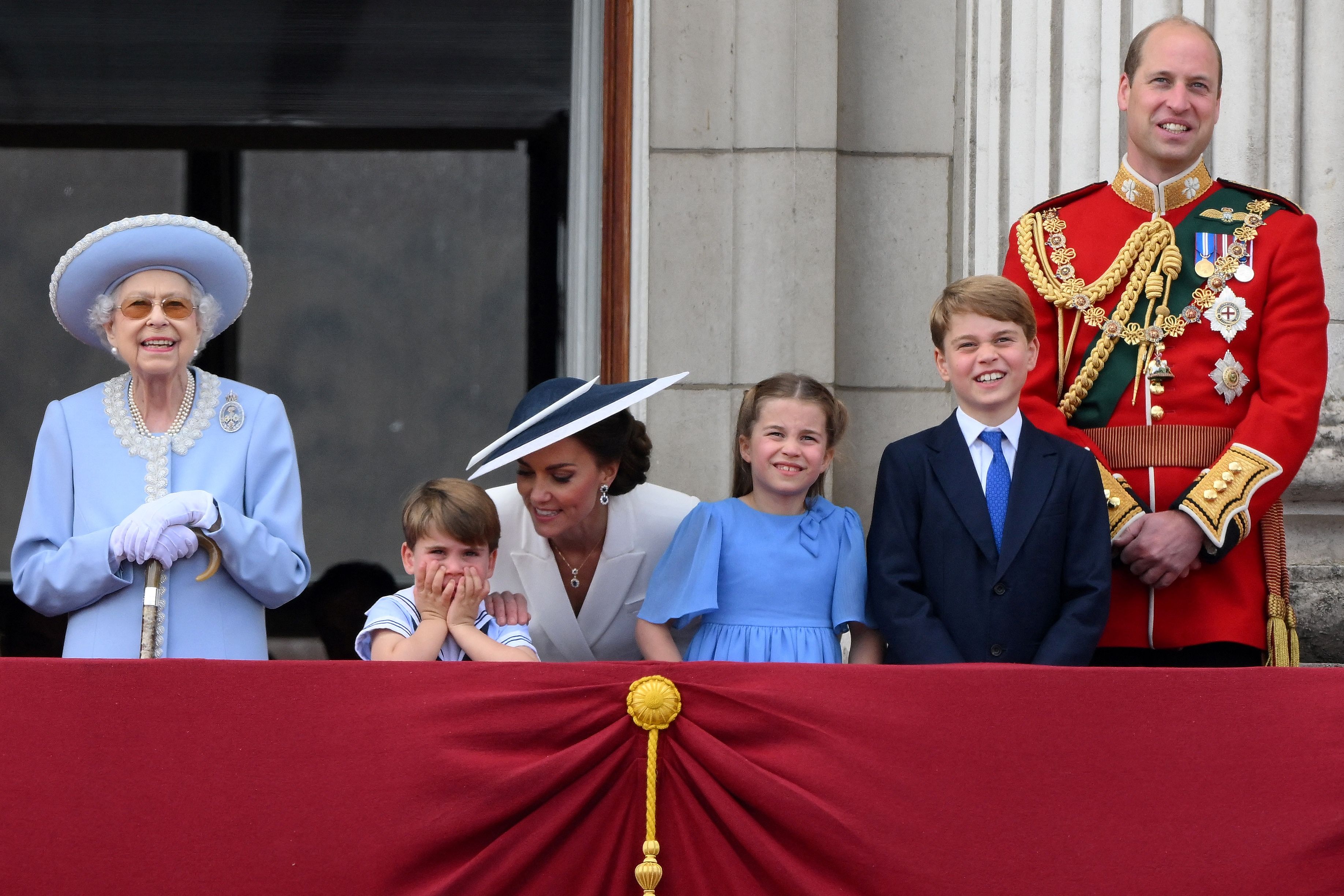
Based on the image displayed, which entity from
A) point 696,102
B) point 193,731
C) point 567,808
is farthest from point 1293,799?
point 696,102

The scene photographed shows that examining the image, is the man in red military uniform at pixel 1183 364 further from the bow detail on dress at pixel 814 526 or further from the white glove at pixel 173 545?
the white glove at pixel 173 545

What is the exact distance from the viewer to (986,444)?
3158 millimetres

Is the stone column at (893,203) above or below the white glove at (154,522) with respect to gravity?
above

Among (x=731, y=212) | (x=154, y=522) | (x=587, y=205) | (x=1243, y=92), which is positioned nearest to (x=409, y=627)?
(x=154, y=522)

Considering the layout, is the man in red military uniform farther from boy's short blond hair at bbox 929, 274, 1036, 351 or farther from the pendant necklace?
the pendant necklace

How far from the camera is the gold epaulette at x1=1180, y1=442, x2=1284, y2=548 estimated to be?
313 centimetres

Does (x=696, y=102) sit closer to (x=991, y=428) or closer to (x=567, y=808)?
(x=991, y=428)

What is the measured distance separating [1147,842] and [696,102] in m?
2.83

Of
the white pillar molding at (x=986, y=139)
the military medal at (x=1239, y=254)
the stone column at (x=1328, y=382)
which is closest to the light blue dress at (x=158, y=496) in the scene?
the military medal at (x=1239, y=254)

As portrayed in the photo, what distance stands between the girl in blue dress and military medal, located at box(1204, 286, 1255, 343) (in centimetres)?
81

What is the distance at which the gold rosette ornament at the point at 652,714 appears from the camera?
2588 millimetres

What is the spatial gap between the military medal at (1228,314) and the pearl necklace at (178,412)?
2051 millimetres

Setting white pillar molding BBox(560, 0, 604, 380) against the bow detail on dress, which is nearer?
the bow detail on dress

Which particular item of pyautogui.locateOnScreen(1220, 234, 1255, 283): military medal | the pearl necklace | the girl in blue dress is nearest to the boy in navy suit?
the girl in blue dress
